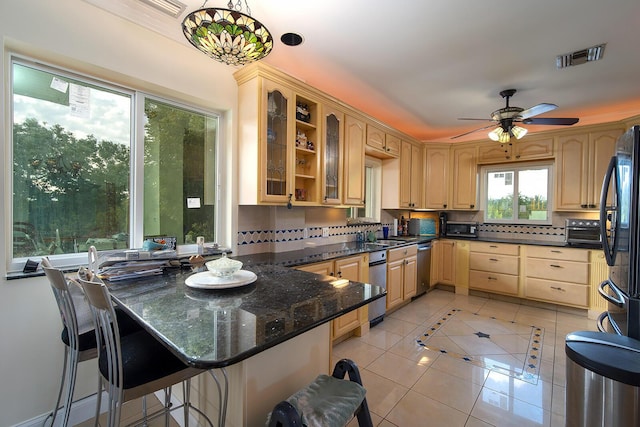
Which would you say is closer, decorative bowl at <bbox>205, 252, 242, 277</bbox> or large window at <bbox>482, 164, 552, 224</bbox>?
decorative bowl at <bbox>205, 252, 242, 277</bbox>

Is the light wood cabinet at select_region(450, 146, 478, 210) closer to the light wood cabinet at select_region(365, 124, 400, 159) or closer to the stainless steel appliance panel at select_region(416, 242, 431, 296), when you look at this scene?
the stainless steel appliance panel at select_region(416, 242, 431, 296)

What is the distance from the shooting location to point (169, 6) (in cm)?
184

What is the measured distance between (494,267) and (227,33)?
4.42 meters

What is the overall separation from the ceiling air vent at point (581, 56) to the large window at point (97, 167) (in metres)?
3.12

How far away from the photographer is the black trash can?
47.6 inches

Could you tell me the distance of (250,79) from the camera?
8.06ft

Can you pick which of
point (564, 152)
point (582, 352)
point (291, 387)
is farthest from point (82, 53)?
A: point (564, 152)

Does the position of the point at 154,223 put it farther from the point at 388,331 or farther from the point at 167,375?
the point at 388,331

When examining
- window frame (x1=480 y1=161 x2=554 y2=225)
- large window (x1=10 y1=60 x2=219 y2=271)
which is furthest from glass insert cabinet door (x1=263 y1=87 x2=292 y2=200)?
window frame (x1=480 y1=161 x2=554 y2=225)

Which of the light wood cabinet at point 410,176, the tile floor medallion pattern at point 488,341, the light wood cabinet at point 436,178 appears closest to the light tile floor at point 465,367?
the tile floor medallion pattern at point 488,341

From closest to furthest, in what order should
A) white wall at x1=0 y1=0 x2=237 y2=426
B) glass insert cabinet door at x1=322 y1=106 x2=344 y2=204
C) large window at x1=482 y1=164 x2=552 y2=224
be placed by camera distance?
white wall at x1=0 y1=0 x2=237 y2=426 → glass insert cabinet door at x1=322 y1=106 x2=344 y2=204 → large window at x1=482 y1=164 x2=552 y2=224

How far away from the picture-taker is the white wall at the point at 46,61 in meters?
1.57

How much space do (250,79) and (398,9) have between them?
127cm

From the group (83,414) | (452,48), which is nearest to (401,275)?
(452,48)
